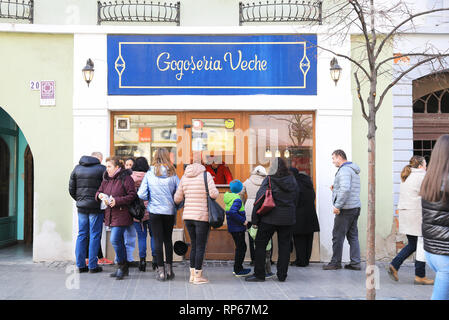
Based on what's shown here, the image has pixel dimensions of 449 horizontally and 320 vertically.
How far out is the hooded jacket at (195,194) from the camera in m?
7.08

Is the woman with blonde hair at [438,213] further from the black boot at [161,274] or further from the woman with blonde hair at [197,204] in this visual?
the black boot at [161,274]

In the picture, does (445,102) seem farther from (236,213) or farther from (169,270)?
(169,270)

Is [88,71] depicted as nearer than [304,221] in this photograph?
No

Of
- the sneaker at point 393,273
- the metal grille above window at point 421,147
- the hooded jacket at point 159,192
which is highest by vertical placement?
the metal grille above window at point 421,147

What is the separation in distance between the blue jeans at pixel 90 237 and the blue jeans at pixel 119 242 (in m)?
0.63

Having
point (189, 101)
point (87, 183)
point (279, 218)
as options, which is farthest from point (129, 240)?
point (189, 101)

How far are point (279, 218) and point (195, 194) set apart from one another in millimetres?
1287

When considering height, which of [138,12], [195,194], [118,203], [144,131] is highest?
[138,12]

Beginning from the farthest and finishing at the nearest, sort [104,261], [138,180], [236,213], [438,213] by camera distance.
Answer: [104,261], [138,180], [236,213], [438,213]

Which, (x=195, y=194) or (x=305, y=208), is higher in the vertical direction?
(x=195, y=194)

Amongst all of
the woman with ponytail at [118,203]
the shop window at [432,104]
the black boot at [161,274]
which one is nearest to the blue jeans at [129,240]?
the woman with ponytail at [118,203]

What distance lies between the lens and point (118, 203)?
288 inches
